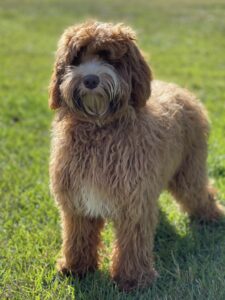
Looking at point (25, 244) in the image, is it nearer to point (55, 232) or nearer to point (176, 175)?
point (55, 232)

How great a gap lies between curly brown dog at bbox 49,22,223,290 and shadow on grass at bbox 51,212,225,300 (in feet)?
0.41

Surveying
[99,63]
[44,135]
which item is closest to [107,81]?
[99,63]

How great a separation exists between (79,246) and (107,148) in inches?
36.7

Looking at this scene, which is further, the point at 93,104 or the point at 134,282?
the point at 134,282

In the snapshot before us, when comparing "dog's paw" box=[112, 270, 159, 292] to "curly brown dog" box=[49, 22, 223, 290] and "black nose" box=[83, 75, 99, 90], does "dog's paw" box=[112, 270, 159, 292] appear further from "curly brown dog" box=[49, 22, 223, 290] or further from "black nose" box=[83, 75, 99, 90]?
"black nose" box=[83, 75, 99, 90]

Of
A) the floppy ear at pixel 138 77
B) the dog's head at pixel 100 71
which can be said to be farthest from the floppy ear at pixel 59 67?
the floppy ear at pixel 138 77

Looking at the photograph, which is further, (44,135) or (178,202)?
(44,135)

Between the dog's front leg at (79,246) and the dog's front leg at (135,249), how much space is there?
0.90 feet

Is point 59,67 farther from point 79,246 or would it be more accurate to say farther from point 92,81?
point 79,246

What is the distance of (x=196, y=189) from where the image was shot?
16.9ft

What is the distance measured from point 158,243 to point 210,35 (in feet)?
42.9

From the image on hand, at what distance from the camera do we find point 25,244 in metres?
4.74

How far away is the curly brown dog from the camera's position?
375 cm

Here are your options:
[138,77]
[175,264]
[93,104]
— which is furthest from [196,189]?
[93,104]
